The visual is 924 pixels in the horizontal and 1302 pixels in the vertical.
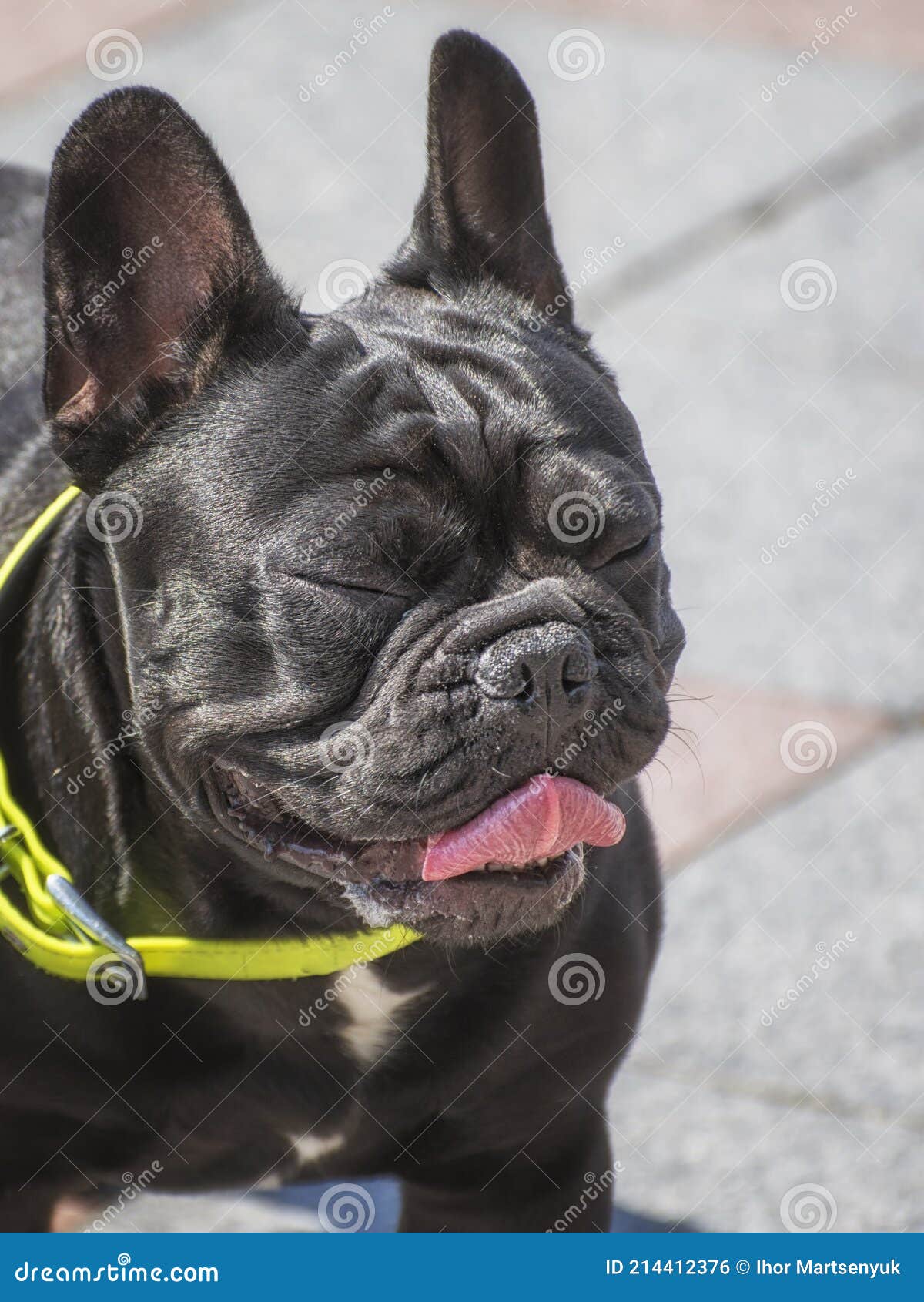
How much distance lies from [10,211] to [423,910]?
209 cm

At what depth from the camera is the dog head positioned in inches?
92.4

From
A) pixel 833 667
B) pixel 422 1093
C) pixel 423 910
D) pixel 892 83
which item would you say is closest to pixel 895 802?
pixel 833 667

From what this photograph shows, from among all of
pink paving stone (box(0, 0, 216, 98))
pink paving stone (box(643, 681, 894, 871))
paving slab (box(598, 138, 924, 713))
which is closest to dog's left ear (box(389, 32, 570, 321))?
pink paving stone (box(643, 681, 894, 871))

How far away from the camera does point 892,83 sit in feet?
24.5

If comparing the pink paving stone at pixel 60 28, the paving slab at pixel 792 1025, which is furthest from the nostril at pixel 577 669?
the pink paving stone at pixel 60 28

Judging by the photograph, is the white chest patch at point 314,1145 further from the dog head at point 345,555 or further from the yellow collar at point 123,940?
the dog head at point 345,555

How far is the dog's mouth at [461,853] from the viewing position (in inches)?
92.8

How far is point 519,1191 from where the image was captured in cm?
293

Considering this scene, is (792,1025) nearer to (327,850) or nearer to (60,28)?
(327,850)

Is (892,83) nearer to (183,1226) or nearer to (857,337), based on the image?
(857,337)

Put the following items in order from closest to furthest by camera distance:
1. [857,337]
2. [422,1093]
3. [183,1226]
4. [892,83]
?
[422,1093], [183,1226], [857,337], [892,83]

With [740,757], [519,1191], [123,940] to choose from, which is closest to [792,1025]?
[740,757]

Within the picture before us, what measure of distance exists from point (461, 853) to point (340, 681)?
0.30 m

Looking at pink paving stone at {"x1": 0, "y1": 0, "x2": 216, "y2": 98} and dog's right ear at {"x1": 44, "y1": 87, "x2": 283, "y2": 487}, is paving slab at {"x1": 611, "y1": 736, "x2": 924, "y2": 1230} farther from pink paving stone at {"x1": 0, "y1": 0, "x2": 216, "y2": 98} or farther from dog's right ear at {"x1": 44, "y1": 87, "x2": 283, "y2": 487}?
pink paving stone at {"x1": 0, "y1": 0, "x2": 216, "y2": 98}
